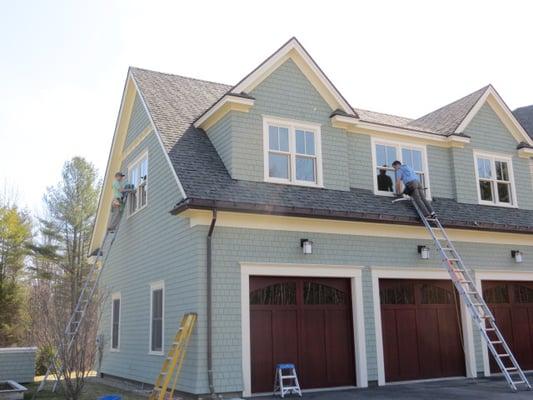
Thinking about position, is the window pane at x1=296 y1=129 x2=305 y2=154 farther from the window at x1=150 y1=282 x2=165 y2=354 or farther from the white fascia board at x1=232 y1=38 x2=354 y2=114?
the window at x1=150 y1=282 x2=165 y2=354

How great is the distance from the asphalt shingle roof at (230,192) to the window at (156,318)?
9.76ft

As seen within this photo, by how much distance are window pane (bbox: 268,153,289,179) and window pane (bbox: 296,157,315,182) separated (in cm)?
30

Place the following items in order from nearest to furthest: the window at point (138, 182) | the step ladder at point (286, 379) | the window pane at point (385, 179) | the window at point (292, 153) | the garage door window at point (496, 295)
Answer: the step ladder at point (286, 379) → the window at point (292, 153) → the window pane at point (385, 179) → the garage door window at point (496, 295) → the window at point (138, 182)

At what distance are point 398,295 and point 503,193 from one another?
5.32 m

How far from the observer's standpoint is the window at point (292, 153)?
12375 mm

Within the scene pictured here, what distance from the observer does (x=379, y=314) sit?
12.3 metres

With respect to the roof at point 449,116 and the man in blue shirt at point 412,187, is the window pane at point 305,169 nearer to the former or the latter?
the man in blue shirt at point 412,187

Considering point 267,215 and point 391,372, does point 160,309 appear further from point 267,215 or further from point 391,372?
point 391,372

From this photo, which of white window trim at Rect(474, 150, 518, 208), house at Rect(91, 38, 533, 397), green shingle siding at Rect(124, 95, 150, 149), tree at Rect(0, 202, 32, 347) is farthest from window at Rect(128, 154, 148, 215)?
tree at Rect(0, 202, 32, 347)

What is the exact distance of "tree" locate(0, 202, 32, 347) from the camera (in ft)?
92.3

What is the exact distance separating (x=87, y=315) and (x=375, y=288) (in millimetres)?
6535

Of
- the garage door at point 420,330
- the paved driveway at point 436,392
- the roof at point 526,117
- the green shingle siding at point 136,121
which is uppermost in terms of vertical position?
the roof at point 526,117

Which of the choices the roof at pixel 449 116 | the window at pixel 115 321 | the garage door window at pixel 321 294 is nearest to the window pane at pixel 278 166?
the garage door window at pixel 321 294

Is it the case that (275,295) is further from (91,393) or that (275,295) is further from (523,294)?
(523,294)
